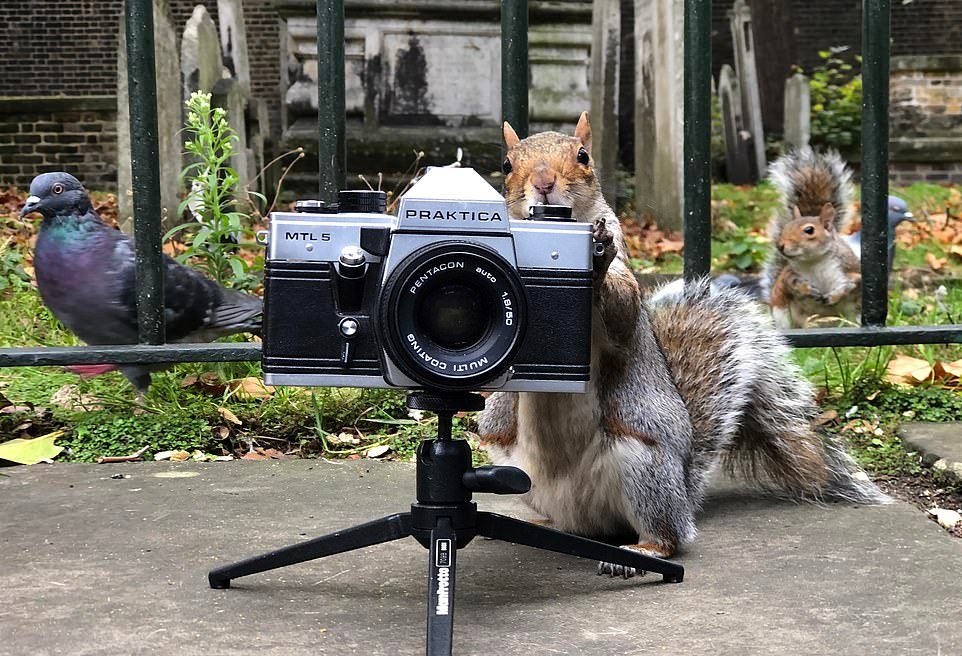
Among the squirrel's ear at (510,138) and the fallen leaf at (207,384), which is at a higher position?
the squirrel's ear at (510,138)

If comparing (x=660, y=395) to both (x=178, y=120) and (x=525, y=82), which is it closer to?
(x=525, y=82)

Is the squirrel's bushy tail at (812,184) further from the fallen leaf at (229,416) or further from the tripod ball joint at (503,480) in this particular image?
the tripod ball joint at (503,480)

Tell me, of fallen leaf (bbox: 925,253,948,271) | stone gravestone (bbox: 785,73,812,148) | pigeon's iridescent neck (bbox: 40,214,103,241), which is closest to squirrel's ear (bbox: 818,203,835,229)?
fallen leaf (bbox: 925,253,948,271)

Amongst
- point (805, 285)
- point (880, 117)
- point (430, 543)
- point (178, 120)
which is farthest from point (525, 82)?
point (178, 120)

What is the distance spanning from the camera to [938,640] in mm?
1674

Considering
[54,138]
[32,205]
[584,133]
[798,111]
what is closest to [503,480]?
[584,133]

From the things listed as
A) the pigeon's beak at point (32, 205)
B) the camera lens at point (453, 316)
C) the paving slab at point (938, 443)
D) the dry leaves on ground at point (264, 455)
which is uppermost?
the pigeon's beak at point (32, 205)

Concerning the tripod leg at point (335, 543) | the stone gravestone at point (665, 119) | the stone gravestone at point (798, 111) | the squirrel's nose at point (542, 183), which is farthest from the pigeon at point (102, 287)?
the stone gravestone at point (798, 111)

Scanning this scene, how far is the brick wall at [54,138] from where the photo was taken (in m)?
12.0

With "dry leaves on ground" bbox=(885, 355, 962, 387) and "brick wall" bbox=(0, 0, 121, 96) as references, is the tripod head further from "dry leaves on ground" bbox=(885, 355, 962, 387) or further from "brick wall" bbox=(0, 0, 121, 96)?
"brick wall" bbox=(0, 0, 121, 96)

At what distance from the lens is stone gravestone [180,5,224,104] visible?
646 cm

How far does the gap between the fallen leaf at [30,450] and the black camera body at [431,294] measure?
4.43ft

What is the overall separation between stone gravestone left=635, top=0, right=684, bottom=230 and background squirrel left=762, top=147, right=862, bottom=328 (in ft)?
8.72

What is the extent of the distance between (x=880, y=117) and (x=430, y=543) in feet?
5.90
